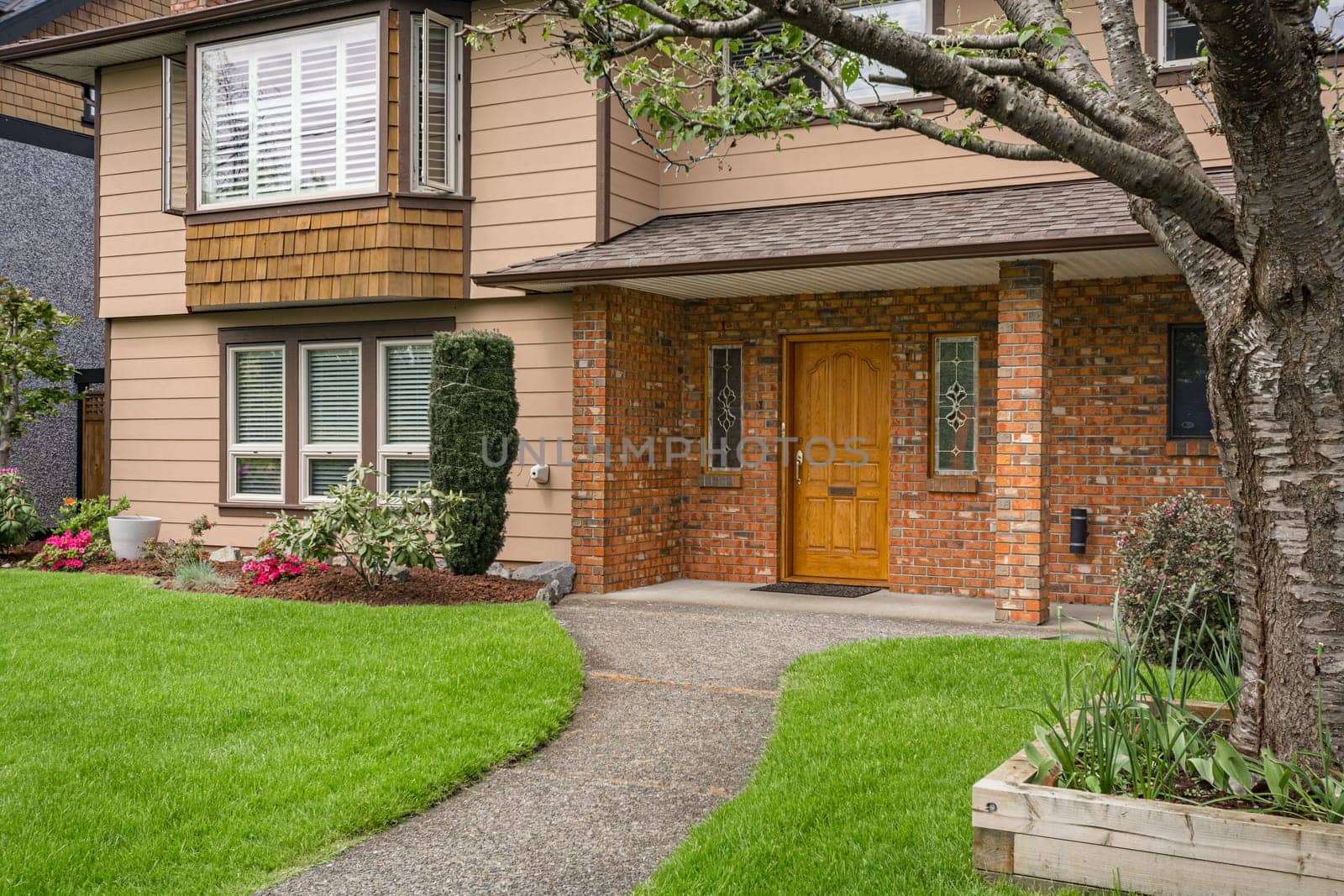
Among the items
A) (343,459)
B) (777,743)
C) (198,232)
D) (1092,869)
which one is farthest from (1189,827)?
(198,232)

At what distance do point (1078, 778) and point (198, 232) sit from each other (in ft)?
35.9

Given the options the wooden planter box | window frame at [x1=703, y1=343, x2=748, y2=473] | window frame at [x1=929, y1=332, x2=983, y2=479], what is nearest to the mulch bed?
window frame at [x1=703, y1=343, x2=748, y2=473]

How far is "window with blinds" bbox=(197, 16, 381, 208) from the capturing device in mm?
11578

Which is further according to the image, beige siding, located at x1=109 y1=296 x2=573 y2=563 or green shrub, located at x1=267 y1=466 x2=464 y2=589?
beige siding, located at x1=109 y1=296 x2=573 y2=563

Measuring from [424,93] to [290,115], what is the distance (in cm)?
Answer: 151

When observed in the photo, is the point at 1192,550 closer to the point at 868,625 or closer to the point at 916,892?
the point at 868,625

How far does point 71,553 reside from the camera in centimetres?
1184

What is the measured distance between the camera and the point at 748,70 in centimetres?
647

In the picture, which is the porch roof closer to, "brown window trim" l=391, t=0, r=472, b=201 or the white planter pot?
"brown window trim" l=391, t=0, r=472, b=201

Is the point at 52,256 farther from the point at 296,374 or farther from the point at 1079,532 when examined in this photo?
Result: the point at 1079,532

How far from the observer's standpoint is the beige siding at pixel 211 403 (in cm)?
1141

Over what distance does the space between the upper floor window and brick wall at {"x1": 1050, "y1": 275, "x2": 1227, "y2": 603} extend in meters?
0.08

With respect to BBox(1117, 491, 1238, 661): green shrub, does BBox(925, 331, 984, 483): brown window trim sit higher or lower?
higher

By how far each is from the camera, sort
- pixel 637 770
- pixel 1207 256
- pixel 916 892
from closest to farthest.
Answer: pixel 916 892 < pixel 1207 256 < pixel 637 770
